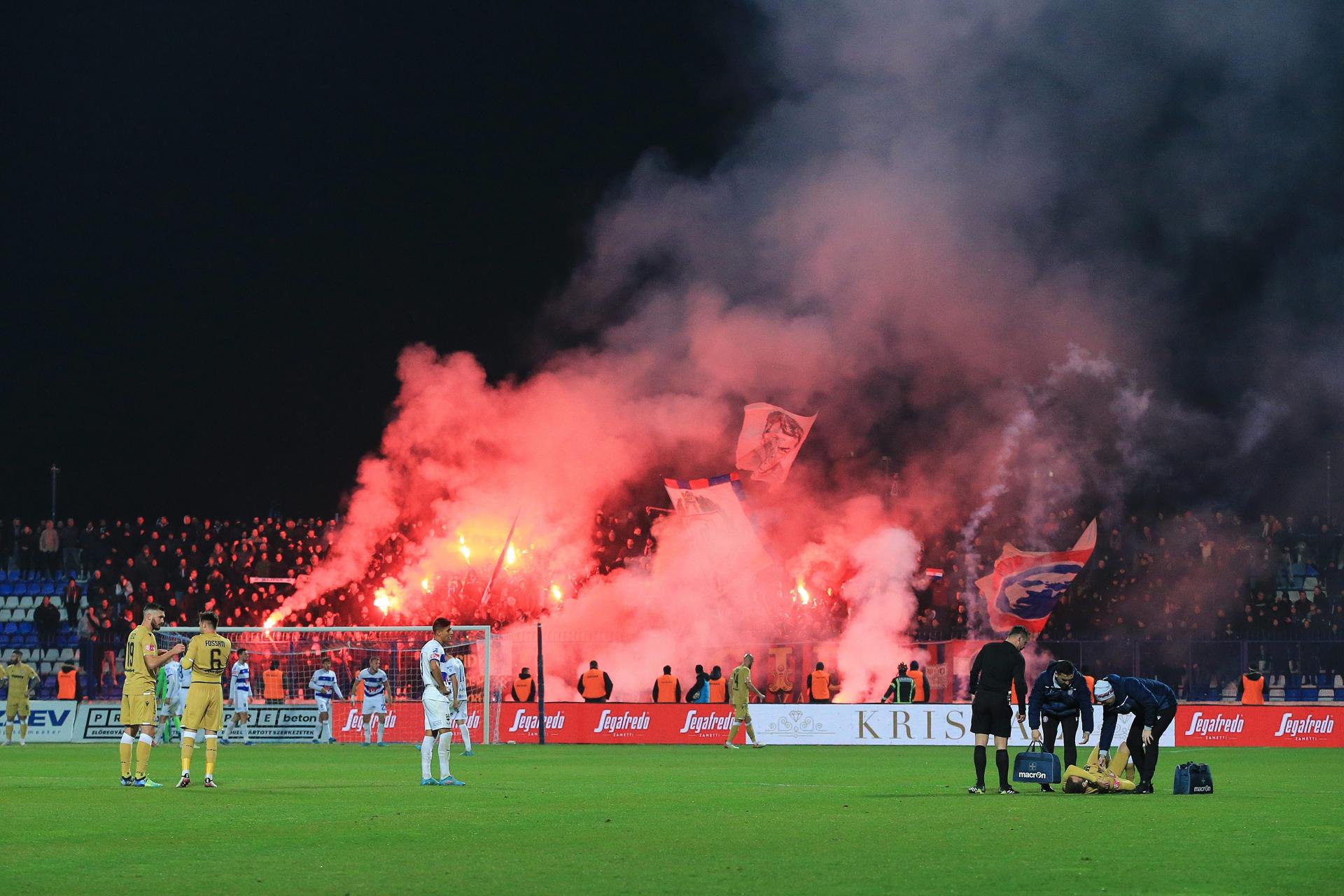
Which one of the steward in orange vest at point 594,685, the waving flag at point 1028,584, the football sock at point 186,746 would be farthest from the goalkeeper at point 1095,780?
the waving flag at point 1028,584

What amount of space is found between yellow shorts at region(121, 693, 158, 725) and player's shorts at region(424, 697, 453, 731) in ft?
10.7

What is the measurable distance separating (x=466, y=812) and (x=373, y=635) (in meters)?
25.9

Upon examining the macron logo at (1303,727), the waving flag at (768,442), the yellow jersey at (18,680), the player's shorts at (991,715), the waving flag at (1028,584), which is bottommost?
the macron logo at (1303,727)

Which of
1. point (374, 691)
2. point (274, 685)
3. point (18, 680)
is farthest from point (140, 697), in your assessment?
point (274, 685)

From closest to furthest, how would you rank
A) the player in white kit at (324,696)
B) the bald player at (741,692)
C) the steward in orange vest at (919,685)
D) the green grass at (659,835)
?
the green grass at (659,835), the bald player at (741,692), the player in white kit at (324,696), the steward in orange vest at (919,685)

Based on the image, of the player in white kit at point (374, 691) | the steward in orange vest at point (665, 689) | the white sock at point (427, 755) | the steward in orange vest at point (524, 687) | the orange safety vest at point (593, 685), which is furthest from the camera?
the steward in orange vest at point (524, 687)

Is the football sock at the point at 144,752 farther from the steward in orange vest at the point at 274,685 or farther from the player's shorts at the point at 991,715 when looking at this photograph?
the steward in orange vest at the point at 274,685

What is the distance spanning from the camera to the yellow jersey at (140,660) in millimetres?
18125

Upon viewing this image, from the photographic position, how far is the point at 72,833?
40.3 feet

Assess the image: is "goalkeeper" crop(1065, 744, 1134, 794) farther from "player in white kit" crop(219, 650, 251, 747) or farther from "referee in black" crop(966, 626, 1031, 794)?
"player in white kit" crop(219, 650, 251, 747)

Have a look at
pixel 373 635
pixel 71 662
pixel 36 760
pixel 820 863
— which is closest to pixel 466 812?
pixel 820 863

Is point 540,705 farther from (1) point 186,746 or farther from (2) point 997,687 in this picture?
(2) point 997,687

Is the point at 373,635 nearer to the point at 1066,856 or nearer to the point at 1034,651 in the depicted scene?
the point at 1034,651

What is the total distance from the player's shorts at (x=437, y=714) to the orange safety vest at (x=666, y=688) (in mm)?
17147
